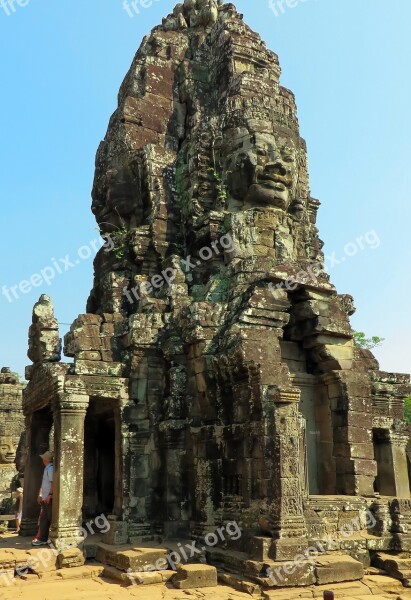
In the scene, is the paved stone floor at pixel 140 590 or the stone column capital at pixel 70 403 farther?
the stone column capital at pixel 70 403

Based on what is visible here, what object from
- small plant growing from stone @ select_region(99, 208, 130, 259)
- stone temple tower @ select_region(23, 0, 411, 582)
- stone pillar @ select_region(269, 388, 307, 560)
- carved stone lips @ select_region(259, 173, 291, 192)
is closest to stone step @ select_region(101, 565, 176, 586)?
stone temple tower @ select_region(23, 0, 411, 582)

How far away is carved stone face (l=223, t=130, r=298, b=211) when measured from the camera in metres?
12.0

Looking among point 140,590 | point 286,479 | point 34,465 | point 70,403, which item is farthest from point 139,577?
point 34,465

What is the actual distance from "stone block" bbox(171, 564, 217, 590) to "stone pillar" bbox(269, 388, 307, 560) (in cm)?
85

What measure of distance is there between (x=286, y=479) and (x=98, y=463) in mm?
5720

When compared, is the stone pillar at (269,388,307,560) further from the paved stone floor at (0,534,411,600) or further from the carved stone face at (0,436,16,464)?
the carved stone face at (0,436,16,464)

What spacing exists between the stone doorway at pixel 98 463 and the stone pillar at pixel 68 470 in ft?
6.70

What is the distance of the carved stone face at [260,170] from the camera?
12.0 meters

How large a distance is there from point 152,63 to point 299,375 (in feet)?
29.3

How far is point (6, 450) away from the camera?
867 inches

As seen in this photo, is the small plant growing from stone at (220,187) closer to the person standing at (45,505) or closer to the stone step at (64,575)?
the person standing at (45,505)

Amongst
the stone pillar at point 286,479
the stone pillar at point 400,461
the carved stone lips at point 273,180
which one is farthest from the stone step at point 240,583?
the carved stone lips at point 273,180

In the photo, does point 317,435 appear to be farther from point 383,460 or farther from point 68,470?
point 68,470

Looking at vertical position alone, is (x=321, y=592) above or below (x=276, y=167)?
below
